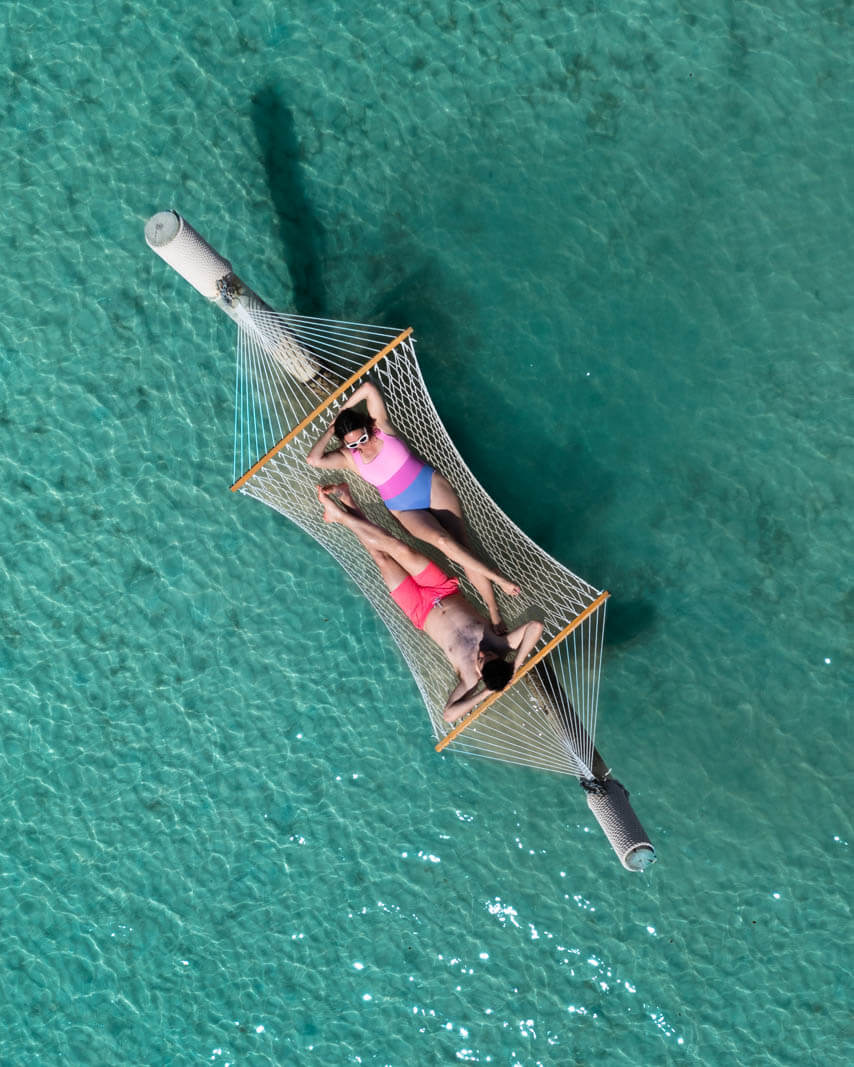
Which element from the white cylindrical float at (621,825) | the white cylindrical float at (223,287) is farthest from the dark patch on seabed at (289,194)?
the white cylindrical float at (621,825)

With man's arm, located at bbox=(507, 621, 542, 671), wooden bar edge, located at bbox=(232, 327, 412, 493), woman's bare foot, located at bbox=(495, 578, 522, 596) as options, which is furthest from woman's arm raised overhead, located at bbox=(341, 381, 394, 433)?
man's arm, located at bbox=(507, 621, 542, 671)

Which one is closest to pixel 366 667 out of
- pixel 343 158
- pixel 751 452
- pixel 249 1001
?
pixel 249 1001

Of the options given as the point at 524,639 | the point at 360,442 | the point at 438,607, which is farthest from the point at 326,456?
the point at 524,639

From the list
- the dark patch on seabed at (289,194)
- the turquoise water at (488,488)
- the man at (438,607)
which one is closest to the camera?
the man at (438,607)

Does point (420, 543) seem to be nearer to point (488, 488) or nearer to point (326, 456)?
point (488, 488)

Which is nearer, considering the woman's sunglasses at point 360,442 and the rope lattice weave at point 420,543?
the woman's sunglasses at point 360,442

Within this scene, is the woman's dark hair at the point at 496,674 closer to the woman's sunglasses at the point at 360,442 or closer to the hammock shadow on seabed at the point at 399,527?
the hammock shadow on seabed at the point at 399,527

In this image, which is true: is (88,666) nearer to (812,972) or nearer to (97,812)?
(97,812)

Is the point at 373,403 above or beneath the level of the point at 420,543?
above
